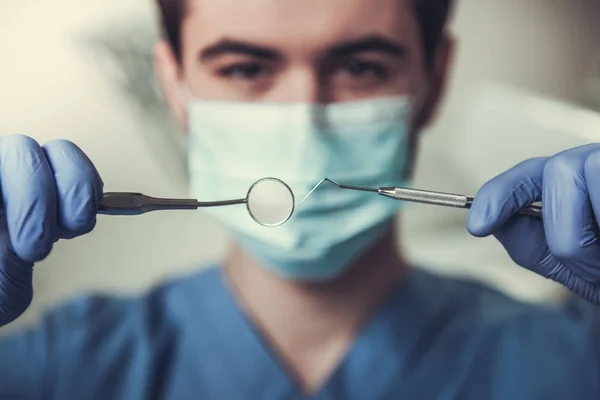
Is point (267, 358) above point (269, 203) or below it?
below

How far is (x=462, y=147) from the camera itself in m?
1.35

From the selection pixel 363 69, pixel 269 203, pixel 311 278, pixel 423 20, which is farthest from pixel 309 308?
pixel 423 20

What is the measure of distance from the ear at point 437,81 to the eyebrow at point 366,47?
0.15 m

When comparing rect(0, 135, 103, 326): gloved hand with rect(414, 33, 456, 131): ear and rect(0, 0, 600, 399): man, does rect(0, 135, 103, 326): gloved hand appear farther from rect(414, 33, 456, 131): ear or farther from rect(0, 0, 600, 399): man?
rect(414, 33, 456, 131): ear

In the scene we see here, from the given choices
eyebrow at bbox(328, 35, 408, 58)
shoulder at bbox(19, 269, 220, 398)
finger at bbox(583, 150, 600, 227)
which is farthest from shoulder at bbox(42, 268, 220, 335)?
finger at bbox(583, 150, 600, 227)

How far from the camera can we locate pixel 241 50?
103cm

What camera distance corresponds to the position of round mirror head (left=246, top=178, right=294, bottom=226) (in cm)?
90

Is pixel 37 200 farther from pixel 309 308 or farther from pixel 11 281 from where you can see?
pixel 309 308

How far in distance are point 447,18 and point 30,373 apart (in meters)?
1.15

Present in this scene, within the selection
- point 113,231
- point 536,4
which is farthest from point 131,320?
point 536,4

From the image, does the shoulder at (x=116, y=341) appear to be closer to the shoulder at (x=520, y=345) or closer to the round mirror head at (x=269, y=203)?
the round mirror head at (x=269, y=203)

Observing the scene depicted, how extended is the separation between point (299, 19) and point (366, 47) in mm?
132

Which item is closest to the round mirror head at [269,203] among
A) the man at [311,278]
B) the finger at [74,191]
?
the man at [311,278]

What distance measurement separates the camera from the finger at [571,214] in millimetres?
754
